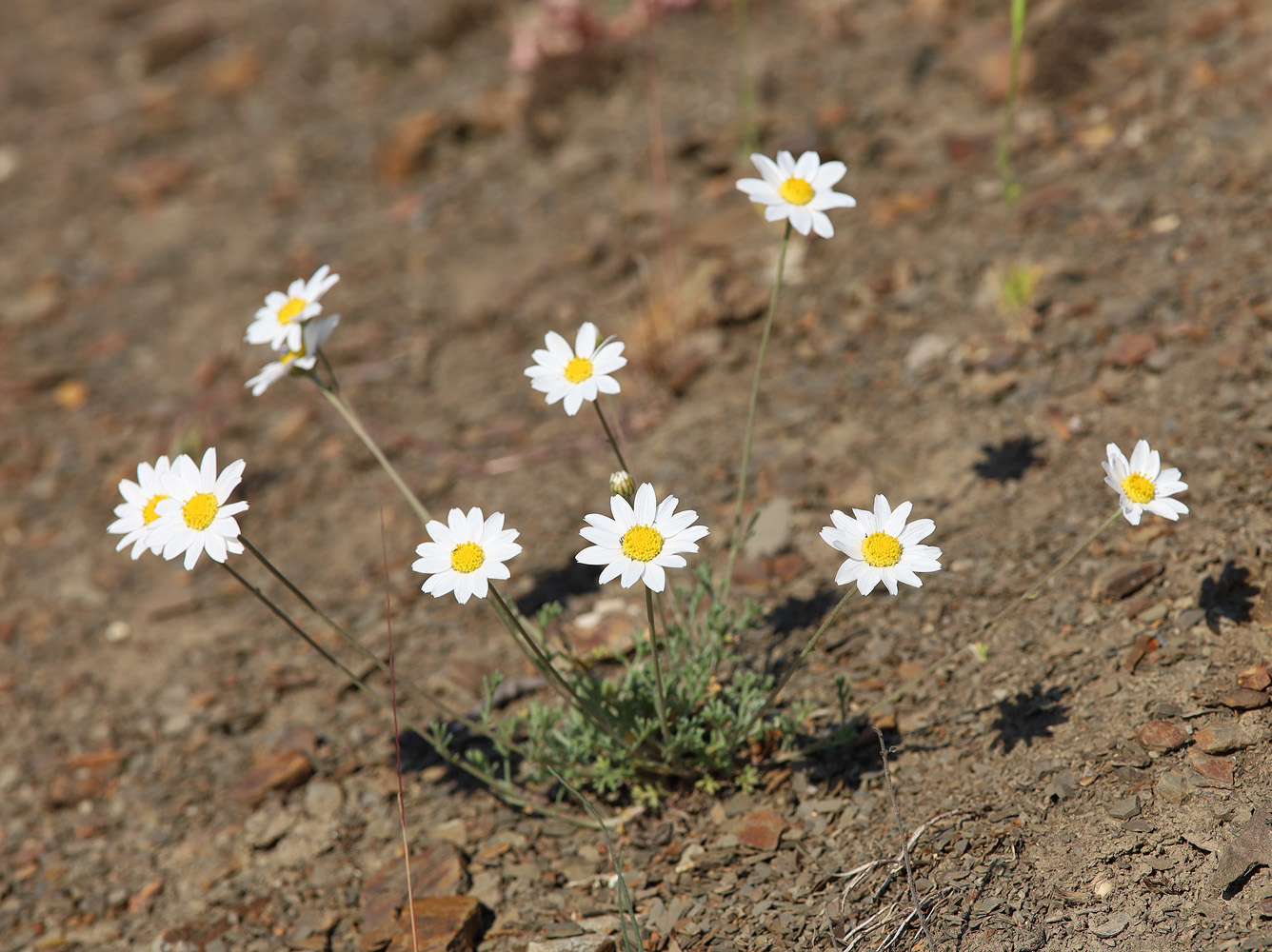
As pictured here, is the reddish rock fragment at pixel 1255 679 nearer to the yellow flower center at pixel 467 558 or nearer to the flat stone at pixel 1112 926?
the flat stone at pixel 1112 926

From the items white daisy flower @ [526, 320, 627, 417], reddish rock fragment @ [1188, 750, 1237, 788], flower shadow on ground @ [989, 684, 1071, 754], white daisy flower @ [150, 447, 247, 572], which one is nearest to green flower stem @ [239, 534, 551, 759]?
white daisy flower @ [150, 447, 247, 572]

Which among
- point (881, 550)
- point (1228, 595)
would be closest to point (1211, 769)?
point (1228, 595)

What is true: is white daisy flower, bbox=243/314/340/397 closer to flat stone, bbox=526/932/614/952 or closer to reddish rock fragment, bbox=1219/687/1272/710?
flat stone, bbox=526/932/614/952

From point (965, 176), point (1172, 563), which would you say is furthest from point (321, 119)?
point (1172, 563)

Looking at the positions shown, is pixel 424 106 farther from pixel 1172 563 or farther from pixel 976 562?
pixel 1172 563

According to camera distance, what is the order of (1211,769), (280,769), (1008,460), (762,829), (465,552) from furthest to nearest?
1. (1008,460)
2. (280,769)
3. (762,829)
4. (1211,769)
5. (465,552)

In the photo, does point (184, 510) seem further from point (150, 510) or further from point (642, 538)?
point (642, 538)
